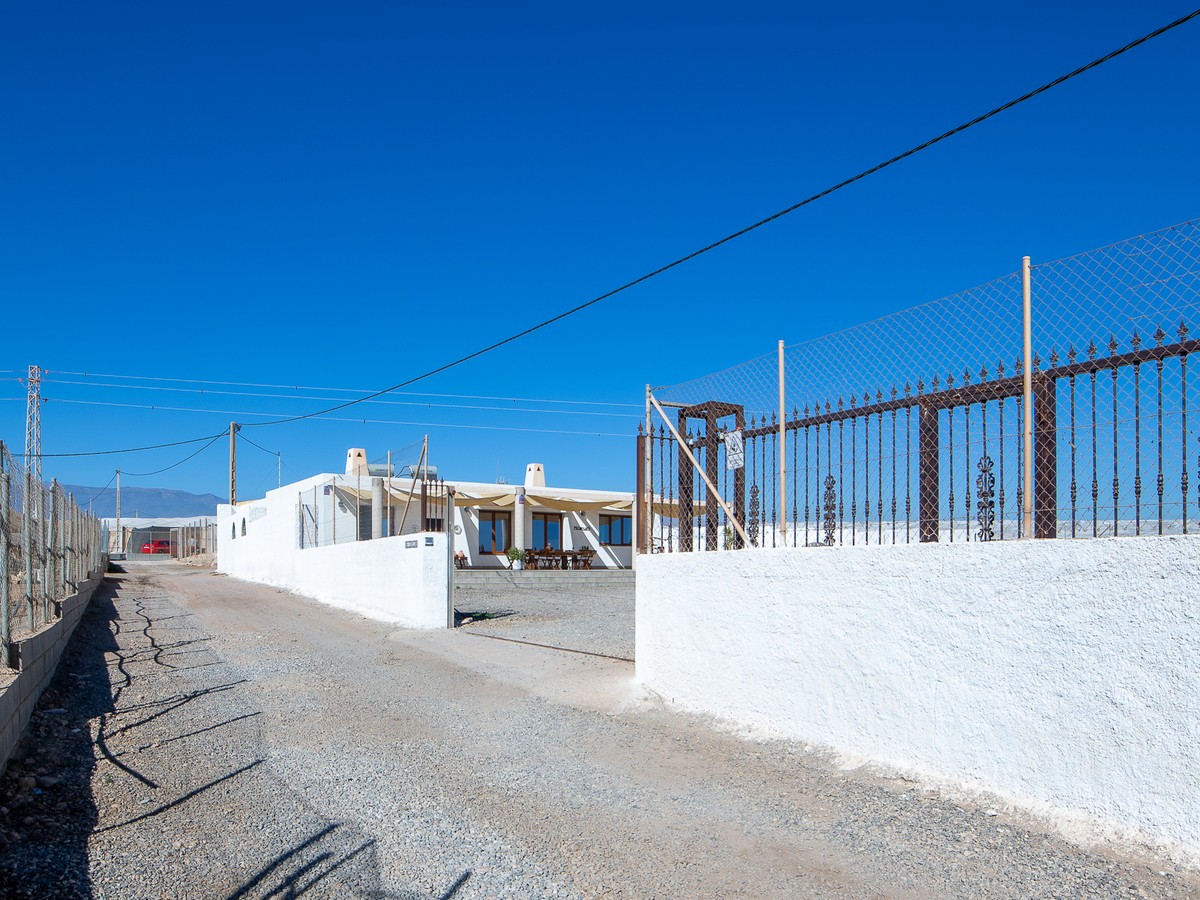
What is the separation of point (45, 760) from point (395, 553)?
10689mm

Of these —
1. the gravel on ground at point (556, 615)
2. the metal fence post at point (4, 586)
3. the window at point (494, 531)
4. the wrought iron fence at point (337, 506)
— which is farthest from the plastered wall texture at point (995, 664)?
the window at point (494, 531)

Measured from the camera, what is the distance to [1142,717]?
14.8 feet

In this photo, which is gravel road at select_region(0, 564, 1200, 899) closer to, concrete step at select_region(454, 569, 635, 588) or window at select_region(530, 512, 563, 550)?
concrete step at select_region(454, 569, 635, 588)

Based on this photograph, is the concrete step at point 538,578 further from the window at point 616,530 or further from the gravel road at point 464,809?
the gravel road at point 464,809

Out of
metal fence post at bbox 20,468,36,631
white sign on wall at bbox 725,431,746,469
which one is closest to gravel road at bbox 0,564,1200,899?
metal fence post at bbox 20,468,36,631

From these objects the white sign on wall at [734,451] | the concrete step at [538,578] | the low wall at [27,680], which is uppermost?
the white sign on wall at [734,451]

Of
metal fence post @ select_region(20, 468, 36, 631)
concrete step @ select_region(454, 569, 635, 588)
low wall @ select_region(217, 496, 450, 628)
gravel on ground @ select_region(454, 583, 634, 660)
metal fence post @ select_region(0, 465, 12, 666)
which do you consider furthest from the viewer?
concrete step @ select_region(454, 569, 635, 588)

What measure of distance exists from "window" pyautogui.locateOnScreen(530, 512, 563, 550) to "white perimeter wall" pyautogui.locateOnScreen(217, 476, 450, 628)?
25.9 ft

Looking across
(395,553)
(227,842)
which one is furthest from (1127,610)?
(395,553)

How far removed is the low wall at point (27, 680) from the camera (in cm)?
579

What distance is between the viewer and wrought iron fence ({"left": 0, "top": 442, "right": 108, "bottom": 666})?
708cm

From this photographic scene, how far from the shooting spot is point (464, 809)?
541 centimetres

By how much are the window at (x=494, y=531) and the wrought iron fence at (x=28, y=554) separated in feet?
58.1

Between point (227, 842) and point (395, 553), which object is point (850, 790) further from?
point (395, 553)
